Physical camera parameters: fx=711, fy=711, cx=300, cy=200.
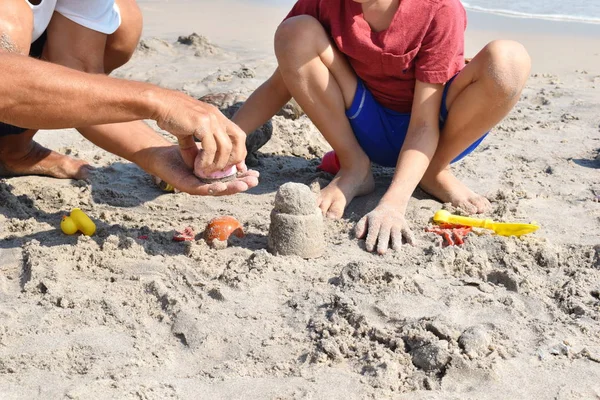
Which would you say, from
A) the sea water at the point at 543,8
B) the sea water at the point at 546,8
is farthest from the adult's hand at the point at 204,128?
the sea water at the point at 546,8

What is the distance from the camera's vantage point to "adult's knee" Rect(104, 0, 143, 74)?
3.67 m

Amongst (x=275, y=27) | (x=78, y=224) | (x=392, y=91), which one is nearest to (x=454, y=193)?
(x=392, y=91)

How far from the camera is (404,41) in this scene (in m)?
3.35

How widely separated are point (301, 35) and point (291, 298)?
145cm

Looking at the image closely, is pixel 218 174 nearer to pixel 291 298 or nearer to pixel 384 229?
pixel 291 298

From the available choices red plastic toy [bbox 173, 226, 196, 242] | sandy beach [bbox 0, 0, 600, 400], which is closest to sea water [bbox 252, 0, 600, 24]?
sandy beach [bbox 0, 0, 600, 400]

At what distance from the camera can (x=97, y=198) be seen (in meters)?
3.59

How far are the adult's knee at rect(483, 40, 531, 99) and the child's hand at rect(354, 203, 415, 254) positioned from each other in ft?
2.42

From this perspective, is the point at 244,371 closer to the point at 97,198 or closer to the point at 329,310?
the point at 329,310

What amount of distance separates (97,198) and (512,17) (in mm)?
7477

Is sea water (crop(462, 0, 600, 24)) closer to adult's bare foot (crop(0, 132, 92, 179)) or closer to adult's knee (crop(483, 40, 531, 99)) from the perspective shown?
adult's knee (crop(483, 40, 531, 99))

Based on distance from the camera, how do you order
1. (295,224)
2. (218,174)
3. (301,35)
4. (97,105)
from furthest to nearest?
(301,35)
(295,224)
(218,174)
(97,105)

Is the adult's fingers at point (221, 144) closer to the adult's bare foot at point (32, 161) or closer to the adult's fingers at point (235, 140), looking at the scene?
the adult's fingers at point (235, 140)

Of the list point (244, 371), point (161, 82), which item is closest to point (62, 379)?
point (244, 371)
